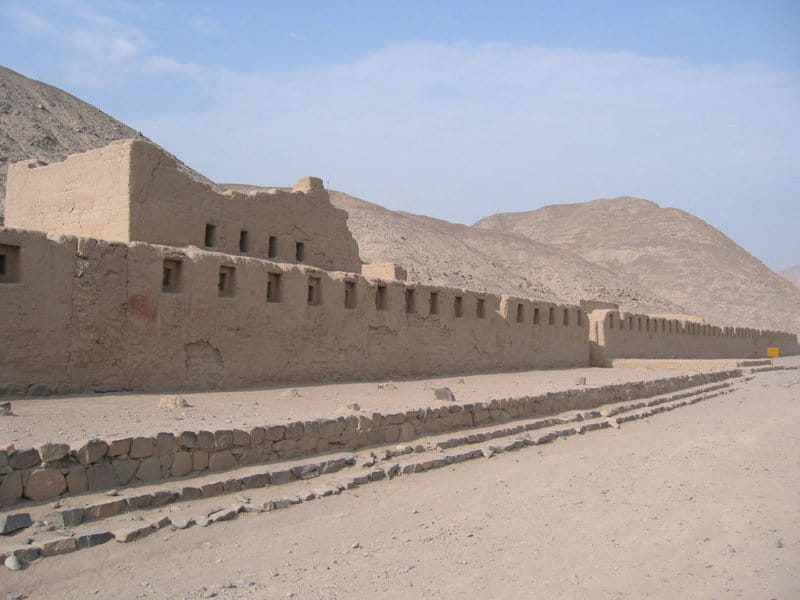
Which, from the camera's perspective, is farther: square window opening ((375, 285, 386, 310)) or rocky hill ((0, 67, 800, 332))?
rocky hill ((0, 67, 800, 332))

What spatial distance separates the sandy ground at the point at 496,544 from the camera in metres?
4.29

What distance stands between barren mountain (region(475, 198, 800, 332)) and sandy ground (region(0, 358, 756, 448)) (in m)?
59.6

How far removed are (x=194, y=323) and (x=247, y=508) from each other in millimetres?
4190

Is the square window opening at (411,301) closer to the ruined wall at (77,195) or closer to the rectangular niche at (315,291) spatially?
the rectangular niche at (315,291)

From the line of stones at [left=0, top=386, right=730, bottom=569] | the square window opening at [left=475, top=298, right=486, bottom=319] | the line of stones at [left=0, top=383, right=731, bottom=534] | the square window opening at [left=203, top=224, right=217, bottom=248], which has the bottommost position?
the line of stones at [left=0, top=386, right=730, bottom=569]

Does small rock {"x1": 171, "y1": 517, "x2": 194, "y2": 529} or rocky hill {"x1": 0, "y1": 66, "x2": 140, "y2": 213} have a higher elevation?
rocky hill {"x1": 0, "y1": 66, "x2": 140, "y2": 213}

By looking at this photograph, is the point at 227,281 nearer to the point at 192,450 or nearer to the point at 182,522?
the point at 192,450

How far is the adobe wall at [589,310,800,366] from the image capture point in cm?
2217

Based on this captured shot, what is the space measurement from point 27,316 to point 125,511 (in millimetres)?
3341

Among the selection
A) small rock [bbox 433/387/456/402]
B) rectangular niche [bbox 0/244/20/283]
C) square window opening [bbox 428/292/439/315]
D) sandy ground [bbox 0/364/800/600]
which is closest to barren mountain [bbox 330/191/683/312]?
square window opening [bbox 428/292/439/315]

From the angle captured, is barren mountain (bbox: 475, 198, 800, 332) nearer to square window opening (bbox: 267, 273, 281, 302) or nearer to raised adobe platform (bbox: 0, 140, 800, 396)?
raised adobe platform (bbox: 0, 140, 800, 396)

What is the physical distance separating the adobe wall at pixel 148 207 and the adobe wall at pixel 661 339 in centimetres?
A: 1054

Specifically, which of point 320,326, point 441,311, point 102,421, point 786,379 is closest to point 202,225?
point 320,326

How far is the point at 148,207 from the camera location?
12.9m
